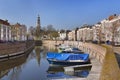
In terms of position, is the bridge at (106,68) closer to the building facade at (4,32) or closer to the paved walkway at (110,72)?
the paved walkway at (110,72)

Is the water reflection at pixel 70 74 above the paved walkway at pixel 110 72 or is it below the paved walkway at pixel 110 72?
below

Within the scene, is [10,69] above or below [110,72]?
below

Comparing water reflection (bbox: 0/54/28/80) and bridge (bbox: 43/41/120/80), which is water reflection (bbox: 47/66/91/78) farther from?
water reflection (bbox: 0/54/28/80)

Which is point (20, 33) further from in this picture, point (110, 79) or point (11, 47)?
point (110, 79)

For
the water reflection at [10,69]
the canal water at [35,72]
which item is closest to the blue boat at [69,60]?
the canal water at [35,72]

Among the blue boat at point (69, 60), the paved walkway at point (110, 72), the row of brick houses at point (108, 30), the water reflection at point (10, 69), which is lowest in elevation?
the water reflection at point (10, 69)

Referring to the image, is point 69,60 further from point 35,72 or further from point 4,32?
point 4,32

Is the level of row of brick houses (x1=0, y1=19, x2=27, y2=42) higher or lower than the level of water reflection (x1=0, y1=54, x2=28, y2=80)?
higher

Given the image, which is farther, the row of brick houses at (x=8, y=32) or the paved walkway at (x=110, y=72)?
the row of brick houses at (x=8, y=32)

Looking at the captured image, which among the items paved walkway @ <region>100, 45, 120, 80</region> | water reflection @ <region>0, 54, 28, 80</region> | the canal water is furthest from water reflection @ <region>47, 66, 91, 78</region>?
paved walkway @ <region>100, 45, 120, 80</region>

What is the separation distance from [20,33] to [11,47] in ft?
329

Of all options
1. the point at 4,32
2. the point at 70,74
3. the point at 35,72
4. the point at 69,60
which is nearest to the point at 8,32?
the point at 4,32

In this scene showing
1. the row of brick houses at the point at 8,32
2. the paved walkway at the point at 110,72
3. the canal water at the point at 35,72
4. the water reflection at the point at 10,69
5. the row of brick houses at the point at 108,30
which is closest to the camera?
the paved walkway at the point at 110,72

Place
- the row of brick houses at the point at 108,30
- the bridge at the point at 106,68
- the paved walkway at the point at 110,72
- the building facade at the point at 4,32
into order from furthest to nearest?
the building facade at the point at 4,32 < the row of brick houses at the point at 108,30 < the bridge at the point at 106,68 < the paved walkway at the point at 110,72
